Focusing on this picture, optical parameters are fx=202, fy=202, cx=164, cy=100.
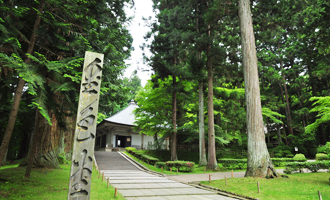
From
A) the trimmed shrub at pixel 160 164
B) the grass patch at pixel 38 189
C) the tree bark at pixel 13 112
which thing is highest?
the tree bark at pixel 13 112

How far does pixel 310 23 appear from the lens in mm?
13281

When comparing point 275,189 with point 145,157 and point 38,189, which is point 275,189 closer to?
point 38,189

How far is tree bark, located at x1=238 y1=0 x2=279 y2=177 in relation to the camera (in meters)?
9.20

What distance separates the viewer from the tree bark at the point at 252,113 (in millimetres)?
9195

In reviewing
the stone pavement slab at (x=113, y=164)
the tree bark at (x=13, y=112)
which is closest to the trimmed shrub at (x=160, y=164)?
the stone pavement slab at (x=113, y=164)

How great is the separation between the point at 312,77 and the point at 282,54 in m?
4.49

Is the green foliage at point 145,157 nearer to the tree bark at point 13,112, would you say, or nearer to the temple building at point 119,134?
the temple building at point 119,134

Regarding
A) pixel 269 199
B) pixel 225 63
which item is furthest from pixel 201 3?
pixel 269 199

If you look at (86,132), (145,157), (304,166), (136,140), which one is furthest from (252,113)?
(136,140)

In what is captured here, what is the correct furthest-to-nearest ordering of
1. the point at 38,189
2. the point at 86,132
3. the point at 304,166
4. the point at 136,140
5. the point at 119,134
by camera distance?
the point at 136,140, the point at 119,134, the point at 304,166, the point at 38,189, the point at 86,132

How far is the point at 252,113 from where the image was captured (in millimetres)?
9852

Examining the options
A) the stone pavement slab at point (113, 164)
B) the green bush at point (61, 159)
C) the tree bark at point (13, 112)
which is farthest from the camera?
the stone pavement slab at point (113, 164)

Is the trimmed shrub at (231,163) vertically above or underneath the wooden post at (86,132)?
underneath

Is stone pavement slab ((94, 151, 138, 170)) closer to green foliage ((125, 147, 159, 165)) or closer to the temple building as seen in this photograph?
green foliage ((125, 147, 159, 165))
